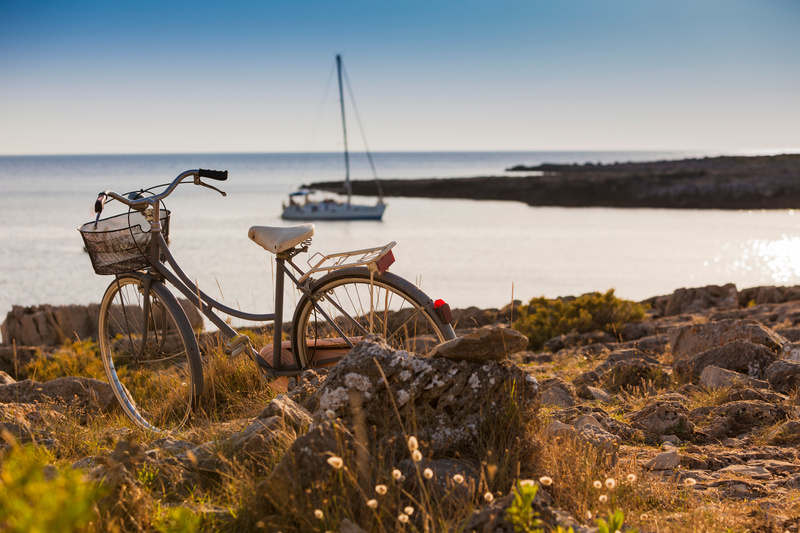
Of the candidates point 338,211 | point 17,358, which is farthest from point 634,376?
point 338,211

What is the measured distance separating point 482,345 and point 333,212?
34.0 m

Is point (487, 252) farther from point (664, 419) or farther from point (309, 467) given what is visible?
point (309, 467)

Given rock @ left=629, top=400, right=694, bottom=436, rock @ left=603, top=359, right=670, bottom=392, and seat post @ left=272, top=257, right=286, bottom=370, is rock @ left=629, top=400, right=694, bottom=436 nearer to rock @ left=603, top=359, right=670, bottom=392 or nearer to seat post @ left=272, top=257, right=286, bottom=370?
rock @ left=603, top=359, right=670, bottom=392

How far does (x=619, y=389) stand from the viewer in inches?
194

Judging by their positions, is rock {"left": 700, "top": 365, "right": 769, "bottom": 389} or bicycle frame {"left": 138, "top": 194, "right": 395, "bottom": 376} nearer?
bicycle frame {"left": 138, "top": 194, "right": 395, "bottom": 376}

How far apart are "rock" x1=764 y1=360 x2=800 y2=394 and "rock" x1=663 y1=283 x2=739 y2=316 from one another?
231 inches

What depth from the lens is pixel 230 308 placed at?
3875 mm

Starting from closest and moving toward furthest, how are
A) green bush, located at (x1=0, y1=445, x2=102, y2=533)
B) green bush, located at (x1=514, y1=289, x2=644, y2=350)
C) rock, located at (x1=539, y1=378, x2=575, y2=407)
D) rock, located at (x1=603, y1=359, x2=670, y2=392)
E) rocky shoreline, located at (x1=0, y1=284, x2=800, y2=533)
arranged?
green bush, located at (x1=0, y1=445, x2=102, y2=533)
rocky shoreline, located at (x1=0, y1=284, x2=800, y2=533)
rock, located at (x1=539, y1=378, x2=575, y2=407)
rock, located at (x1=603, y1=359, x2=670, y2=392)
green bush, located at (x1=514, y1=289, x2=644, y2=350)

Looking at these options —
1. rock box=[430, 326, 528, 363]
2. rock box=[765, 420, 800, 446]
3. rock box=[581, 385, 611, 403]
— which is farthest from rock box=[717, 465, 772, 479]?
rock box=[581, 385, 611, 403]

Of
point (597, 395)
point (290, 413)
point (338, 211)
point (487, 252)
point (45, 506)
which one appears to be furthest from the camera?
point (338, 211)

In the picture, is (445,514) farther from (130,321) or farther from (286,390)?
(130,321)

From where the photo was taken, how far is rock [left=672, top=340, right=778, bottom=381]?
4805mm

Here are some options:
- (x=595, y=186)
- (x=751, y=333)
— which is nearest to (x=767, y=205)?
(x=595, y=186)

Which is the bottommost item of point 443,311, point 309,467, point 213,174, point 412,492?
point 412,492
